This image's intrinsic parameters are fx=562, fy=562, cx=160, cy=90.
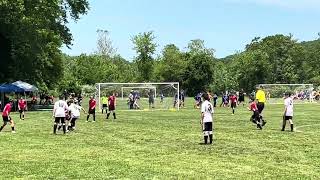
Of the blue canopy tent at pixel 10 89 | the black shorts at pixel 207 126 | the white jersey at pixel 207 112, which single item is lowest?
the black shorts at pixel 207 126

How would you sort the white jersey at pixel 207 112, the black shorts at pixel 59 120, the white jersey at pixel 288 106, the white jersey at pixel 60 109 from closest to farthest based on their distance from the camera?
1. the white jersey at pixel 207 112
2. the white jersey at pixel 60 109
3. the black shorts at pixel 59 120
4. the white jersey at pixel 288 106

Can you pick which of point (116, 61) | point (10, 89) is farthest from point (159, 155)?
point (116, 61)

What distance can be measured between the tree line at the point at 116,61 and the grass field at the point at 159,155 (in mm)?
31225

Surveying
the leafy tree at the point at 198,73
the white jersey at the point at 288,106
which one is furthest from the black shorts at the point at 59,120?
the leafy tree at the point at 198,73

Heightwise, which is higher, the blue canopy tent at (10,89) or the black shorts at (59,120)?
the blue canopy tent at (10,89)

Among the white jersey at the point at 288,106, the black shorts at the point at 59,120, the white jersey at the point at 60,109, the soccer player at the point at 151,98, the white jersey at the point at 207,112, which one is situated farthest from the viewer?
the soccer player at the point at 151,98

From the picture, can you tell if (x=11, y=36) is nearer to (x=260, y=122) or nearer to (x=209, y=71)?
(x=260, y=122)

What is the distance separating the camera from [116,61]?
412 ft

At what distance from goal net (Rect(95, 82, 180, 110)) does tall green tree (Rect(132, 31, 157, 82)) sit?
32.7m

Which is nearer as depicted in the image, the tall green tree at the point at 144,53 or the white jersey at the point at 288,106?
the white jersey at the point at 288,106

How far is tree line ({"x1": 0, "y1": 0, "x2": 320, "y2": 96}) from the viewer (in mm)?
54938

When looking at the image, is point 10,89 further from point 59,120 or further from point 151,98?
point 59,120

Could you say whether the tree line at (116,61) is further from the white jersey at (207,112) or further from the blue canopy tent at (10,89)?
the white jersey at (207,112)

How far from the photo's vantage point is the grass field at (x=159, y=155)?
13.4 m
